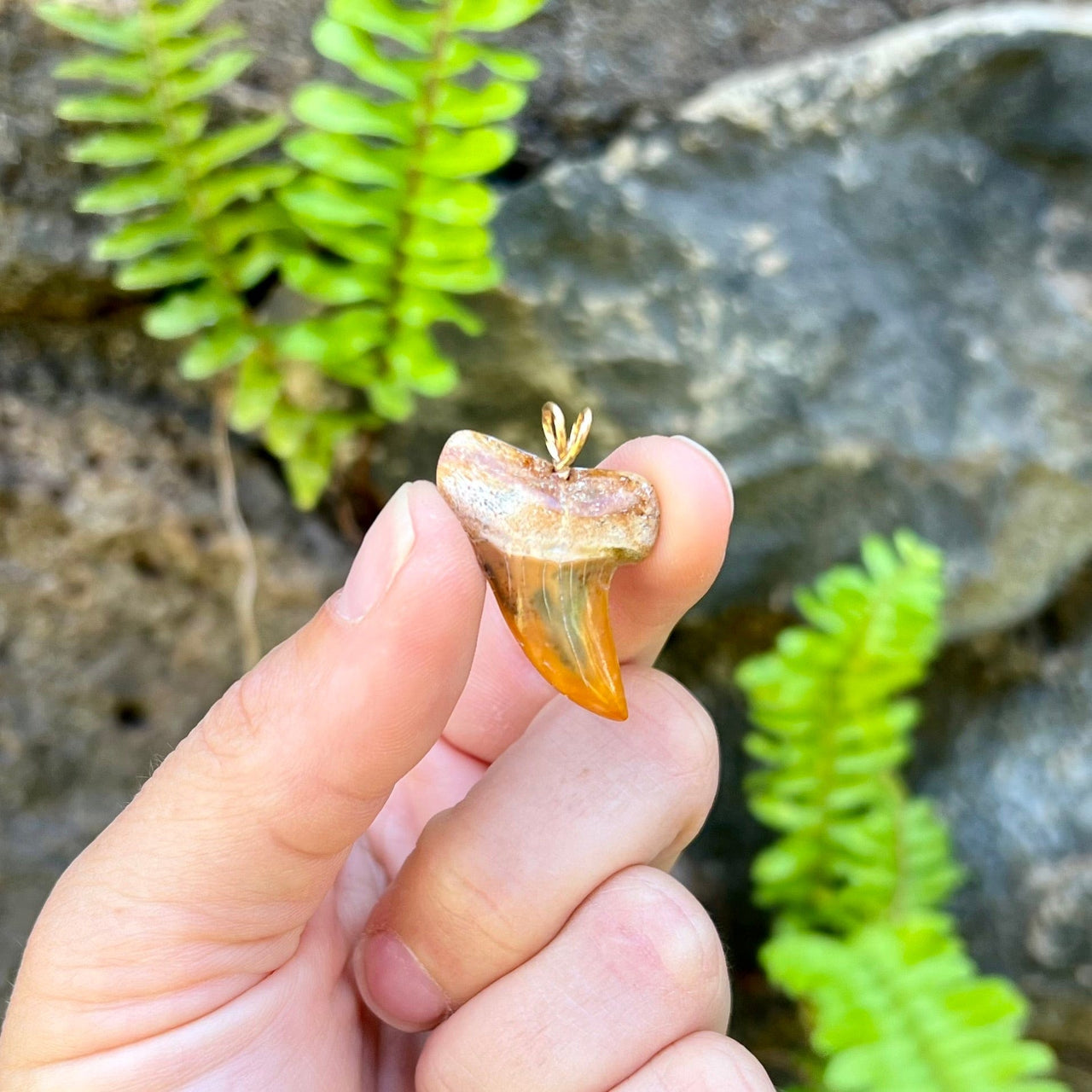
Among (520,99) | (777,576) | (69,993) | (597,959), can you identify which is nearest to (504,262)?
(520,99)

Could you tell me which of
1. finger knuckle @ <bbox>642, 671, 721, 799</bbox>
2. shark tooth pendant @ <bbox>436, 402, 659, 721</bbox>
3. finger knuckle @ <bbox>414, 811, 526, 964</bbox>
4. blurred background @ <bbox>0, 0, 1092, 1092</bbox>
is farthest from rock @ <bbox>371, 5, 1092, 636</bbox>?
finger knuckle @ <bbox>414, 811, 526, 964</bbox>

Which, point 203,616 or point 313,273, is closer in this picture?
point 313,273

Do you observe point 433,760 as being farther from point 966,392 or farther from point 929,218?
point 929,218

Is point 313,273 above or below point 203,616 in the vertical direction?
above

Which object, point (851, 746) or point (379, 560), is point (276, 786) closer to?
point (379, 560)

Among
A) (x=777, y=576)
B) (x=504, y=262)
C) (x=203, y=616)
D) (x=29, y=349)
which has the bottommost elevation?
(x=203, y=616)

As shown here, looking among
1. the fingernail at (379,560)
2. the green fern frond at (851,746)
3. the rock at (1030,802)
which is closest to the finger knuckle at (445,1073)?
the fingernail at (379,560)

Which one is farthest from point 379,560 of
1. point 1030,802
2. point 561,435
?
point 1030,802

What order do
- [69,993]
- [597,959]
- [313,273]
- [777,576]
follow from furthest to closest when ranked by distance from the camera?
[777,576]
[313,273]
[597,959]
[69,993]
